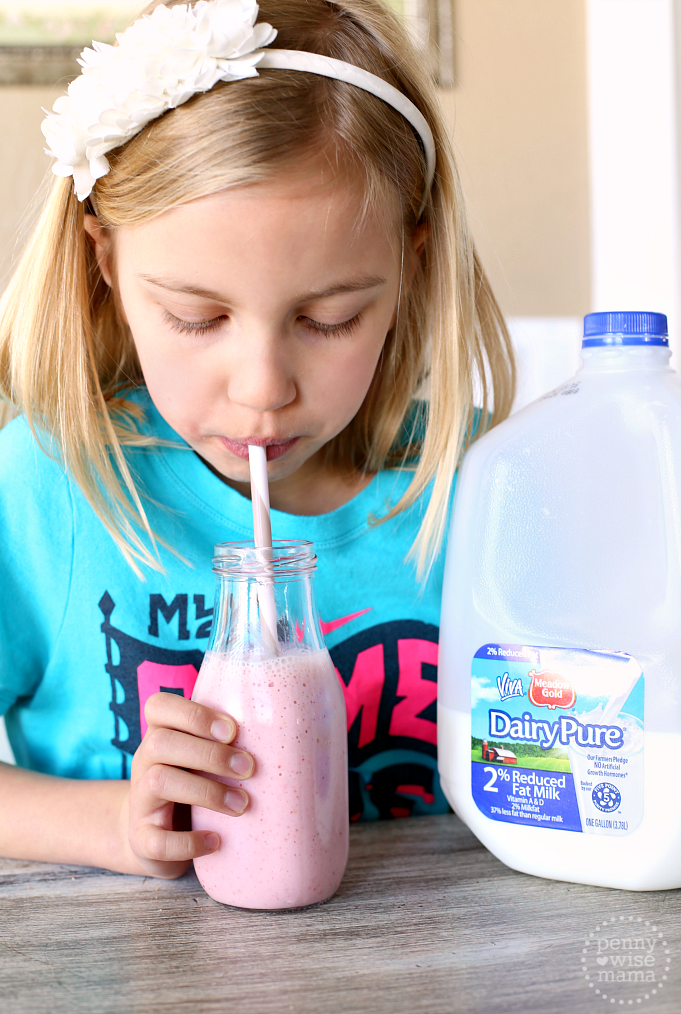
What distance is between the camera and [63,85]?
165 cm

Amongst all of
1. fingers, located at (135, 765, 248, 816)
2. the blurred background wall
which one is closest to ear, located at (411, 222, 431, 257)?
fingers, located at (135, 765, 248, 816)

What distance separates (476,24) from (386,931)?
1752mm

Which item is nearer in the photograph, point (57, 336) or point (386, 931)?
point (386, 931)

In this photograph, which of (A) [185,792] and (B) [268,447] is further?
(B) [268,447]

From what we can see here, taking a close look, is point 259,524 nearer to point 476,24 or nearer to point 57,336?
point 57,336

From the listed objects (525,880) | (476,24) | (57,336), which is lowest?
(525,880)

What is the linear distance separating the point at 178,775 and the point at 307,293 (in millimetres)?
315

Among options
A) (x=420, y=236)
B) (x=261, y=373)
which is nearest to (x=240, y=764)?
(x=261, y=373)

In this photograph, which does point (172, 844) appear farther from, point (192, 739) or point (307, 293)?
point (307, 293)

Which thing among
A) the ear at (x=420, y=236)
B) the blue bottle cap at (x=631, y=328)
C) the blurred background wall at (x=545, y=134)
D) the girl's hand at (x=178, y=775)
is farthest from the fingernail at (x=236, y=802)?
the blurred background wall at (x=545, y=134)

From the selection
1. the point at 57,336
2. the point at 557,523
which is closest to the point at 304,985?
the point at 557,523

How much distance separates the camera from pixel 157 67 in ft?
1.83

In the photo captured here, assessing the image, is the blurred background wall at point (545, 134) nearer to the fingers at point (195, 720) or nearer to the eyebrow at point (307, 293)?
the eyebrow at point (307, 293)

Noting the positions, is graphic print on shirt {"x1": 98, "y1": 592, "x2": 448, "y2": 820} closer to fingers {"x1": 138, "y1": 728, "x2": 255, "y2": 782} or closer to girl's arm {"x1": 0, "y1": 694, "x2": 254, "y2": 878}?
girl's arm {"x1": 0, "y1": 694, "x2": 254, "y2": 878}
